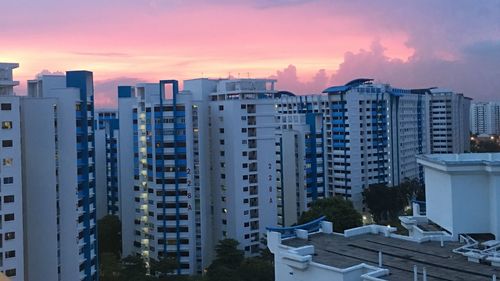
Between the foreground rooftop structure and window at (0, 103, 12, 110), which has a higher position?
window at (0, 103, 12, 110)

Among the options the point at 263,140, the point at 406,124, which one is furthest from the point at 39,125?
the point at 406,124

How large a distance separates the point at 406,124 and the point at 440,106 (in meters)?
13.0

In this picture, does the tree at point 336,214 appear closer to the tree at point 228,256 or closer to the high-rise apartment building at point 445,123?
the tree at point 228,256

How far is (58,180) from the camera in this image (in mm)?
19234

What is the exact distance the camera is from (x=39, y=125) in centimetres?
1881

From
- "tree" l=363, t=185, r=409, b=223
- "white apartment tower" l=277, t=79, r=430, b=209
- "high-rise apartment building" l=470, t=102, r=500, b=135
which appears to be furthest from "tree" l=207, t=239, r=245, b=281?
"high-rise apartment building" l=470, t=102, r=500, b=135

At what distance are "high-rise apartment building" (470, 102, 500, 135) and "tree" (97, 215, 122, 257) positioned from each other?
3285 inches

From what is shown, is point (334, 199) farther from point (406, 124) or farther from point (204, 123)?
point (406, 124)

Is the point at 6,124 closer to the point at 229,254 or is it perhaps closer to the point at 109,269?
the point at 109,269

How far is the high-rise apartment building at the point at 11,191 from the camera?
1745cm

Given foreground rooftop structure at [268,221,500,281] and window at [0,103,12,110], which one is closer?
foreground rooftop structure at [268,221,500,281]

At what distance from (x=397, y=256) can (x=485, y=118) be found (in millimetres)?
96548

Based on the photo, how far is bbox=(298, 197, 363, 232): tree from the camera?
26.2 meters

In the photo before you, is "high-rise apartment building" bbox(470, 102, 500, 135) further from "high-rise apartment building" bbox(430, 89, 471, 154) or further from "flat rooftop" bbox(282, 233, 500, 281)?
"flat rooftop" bbox(282, 233, 500, 281)
